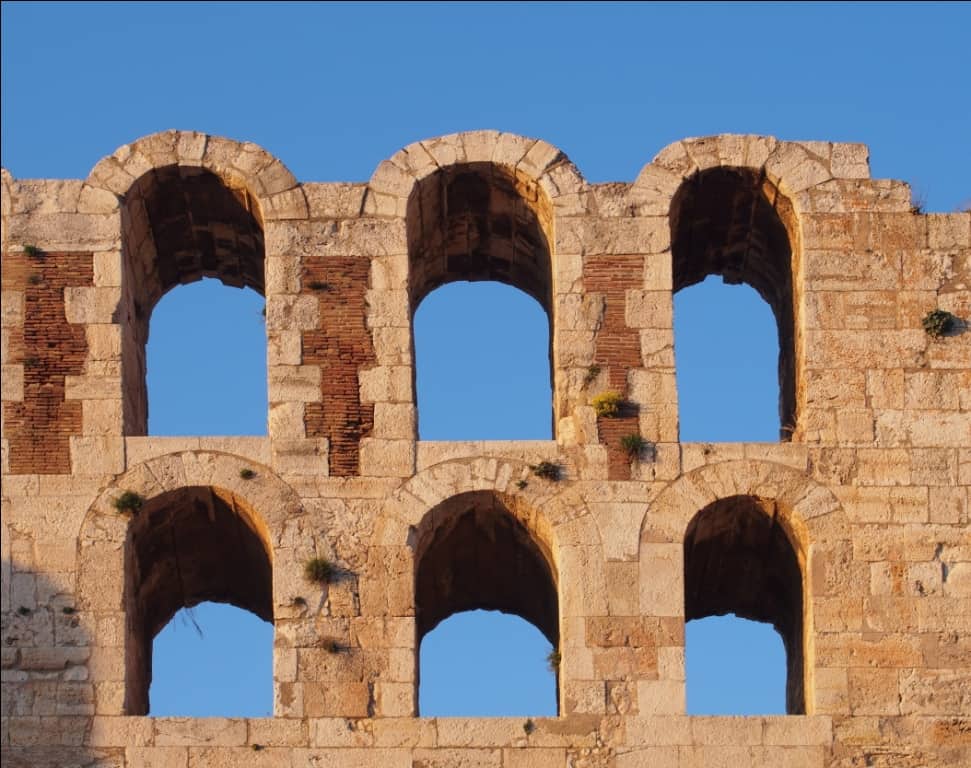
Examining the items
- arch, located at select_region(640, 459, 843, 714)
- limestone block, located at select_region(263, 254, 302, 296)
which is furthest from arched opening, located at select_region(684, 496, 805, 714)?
limestone block, located at select_region(263, 254, 302, 296)

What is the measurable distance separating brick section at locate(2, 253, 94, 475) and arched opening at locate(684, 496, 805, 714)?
22.6ft

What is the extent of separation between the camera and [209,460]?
39.6 m

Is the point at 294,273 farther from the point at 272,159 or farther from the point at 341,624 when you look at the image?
the point at 341,624

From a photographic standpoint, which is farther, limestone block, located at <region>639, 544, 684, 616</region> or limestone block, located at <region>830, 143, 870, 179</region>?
Answer: limestone block, located at <region>830, 143, 870, 179</region>

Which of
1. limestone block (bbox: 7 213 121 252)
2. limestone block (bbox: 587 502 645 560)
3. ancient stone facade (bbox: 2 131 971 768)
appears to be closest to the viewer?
ancient stone facade (bbox: 2 131 971 768)

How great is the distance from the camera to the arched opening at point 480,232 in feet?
135

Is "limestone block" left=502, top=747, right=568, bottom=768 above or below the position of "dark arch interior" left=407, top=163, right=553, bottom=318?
below

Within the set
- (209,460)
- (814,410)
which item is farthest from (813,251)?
(209,460)

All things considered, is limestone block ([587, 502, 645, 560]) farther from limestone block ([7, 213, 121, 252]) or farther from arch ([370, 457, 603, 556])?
limestone block ([7, 213, 121, 252])

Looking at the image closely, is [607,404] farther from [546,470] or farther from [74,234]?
[74,234]

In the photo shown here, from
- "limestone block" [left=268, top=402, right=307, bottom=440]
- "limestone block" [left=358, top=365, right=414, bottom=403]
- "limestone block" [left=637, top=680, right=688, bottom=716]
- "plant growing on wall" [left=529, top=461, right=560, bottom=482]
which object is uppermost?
"limestone block" [left=358, top=365, right=414, bottom=403]

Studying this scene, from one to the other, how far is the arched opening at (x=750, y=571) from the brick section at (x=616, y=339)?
1178 mm

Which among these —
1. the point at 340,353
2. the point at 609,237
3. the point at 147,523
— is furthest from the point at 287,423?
the point at 609,237

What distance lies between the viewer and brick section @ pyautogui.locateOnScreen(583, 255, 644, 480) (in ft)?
131
